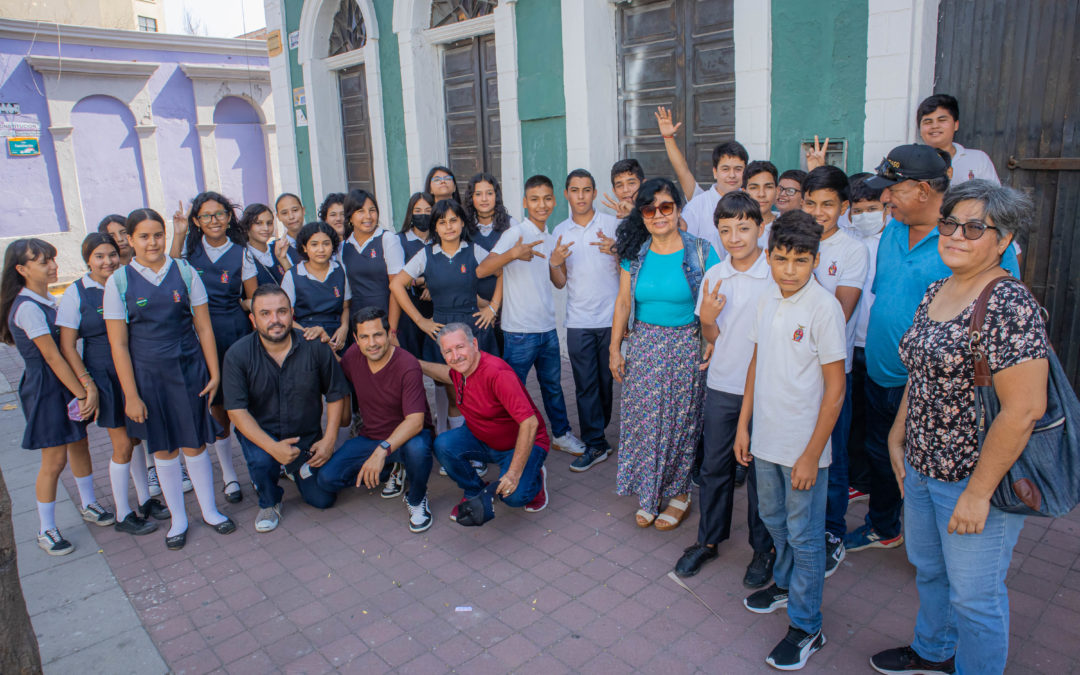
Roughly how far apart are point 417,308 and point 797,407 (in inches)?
126

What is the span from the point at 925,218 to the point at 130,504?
4800 millimetres

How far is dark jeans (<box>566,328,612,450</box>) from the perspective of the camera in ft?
15.8

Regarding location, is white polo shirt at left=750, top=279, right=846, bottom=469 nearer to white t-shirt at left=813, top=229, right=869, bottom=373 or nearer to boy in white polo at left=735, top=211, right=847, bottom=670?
boy in white polo at left=735, top=211, right=847, bottom=670

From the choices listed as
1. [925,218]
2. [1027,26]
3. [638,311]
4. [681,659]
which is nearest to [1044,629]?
[681,659]

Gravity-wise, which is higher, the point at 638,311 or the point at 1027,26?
the point at 1027,26

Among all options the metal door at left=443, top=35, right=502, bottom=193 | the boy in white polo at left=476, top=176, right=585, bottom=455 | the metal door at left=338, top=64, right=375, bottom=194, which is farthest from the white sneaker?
the metal door at left=338, top=64, right=375, bottom=194

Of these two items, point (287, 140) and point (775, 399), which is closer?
point (775, 399)

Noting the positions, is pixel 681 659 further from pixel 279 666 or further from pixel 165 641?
pixel 165 641

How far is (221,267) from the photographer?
4820 mm

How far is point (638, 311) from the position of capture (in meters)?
3.96

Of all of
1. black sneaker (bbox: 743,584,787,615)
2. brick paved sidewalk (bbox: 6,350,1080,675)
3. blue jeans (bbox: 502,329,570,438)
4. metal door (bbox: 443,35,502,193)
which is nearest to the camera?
brick paved sidewalk (bbox: 6,350,1080,675)

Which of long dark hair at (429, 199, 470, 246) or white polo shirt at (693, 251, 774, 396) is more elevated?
long dark hair at (429, 199, 470, 246)

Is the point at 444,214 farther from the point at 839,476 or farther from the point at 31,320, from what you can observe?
the point at 839,476

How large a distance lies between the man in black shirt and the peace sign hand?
135 inches
